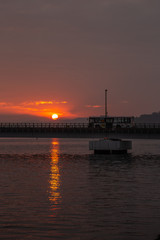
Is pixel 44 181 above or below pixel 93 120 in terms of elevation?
below

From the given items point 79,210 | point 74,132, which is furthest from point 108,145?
point 79,210

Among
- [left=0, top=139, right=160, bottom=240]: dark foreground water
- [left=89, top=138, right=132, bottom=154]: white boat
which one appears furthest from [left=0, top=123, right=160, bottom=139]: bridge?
[left=0, top=139, right=160, bottom=240]: dark foreground water

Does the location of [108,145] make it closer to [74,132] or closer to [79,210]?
[74,132]

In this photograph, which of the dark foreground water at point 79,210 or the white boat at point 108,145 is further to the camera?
the white boat at point 108,145

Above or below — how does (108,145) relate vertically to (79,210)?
above

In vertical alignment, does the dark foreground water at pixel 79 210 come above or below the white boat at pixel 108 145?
below

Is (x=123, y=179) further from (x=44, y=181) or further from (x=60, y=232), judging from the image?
(x=60, y=232)

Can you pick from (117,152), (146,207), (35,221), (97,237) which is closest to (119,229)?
(97,237)

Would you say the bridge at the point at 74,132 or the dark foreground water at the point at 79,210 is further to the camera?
the bridge at the point at 74,132

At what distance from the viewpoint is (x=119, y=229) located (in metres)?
24.6

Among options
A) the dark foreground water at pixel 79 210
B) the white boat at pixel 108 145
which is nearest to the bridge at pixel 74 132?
the white boat at pixel 108 145

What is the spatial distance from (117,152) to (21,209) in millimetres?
84021

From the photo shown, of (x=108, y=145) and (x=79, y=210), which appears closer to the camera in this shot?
(x=79, y=210)

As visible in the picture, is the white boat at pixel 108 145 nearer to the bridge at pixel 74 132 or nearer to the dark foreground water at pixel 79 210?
the bridge at pixel 74 132
